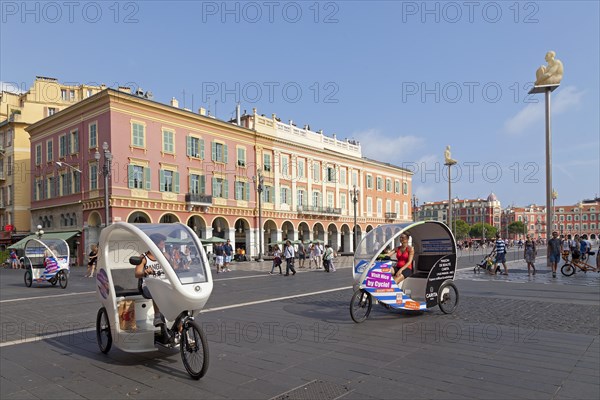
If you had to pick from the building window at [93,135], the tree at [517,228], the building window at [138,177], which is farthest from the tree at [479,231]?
the building window at [93,135]

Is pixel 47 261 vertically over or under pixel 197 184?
under

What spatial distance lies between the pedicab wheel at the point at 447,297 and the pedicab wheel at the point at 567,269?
36.9 ft

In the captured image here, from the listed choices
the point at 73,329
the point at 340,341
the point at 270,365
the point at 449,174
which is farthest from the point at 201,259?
the point at 449,174

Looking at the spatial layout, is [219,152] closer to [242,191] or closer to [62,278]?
[242,191]

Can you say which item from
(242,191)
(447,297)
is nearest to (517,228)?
(242,191)

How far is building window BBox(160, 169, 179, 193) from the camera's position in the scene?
3566 centimetres

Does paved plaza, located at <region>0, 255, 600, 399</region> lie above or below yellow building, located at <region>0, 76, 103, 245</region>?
below

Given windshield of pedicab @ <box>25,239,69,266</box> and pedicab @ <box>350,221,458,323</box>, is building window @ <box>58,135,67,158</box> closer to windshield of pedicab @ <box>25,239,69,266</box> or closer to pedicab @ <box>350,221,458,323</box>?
windshield of pedicab @ <box>25,239,69,266</box>

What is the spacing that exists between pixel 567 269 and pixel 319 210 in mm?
32672

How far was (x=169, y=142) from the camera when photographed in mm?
36375

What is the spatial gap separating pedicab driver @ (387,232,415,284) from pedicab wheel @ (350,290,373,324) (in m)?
0.71

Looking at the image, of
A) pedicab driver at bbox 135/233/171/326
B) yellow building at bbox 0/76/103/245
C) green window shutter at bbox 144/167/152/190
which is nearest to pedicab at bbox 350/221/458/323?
pedicab driver at bbox 135/233/171/326

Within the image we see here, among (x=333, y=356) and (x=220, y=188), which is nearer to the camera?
(x=333, y=356)

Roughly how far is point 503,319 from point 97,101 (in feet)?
105
